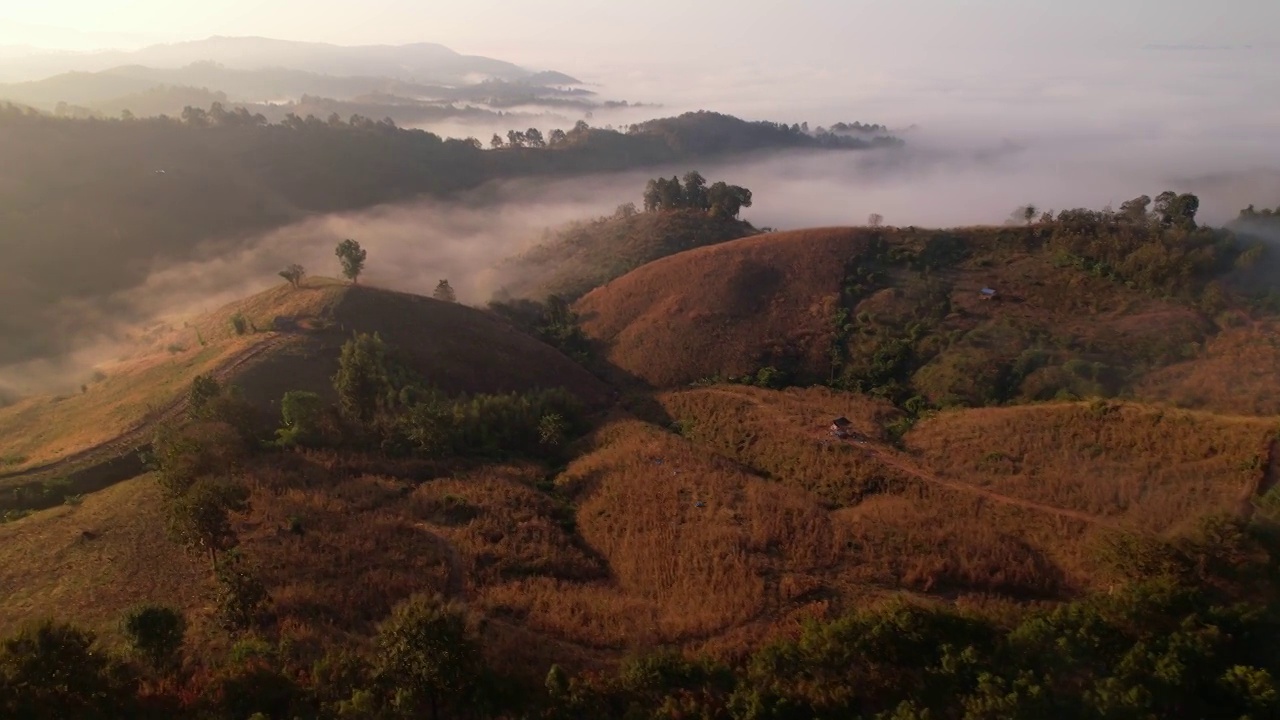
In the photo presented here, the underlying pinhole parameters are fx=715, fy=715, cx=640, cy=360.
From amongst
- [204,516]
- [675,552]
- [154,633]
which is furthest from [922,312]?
[154,633]

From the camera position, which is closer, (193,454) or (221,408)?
(193,454)

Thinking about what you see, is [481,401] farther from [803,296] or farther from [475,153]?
[475,153]

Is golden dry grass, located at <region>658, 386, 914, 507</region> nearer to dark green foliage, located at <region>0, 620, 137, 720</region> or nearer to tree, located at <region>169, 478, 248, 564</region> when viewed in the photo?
tree, located at <region>169, 478, 248, 564</region>

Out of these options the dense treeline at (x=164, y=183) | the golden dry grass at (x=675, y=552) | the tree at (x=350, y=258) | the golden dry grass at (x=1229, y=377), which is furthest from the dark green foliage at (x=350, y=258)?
the golden dry grass at (x=1229, y=377)

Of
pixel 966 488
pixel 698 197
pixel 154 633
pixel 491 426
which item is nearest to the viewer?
pixel 154 633

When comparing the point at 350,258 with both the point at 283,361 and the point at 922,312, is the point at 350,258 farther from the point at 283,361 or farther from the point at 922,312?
the point at 922,312
